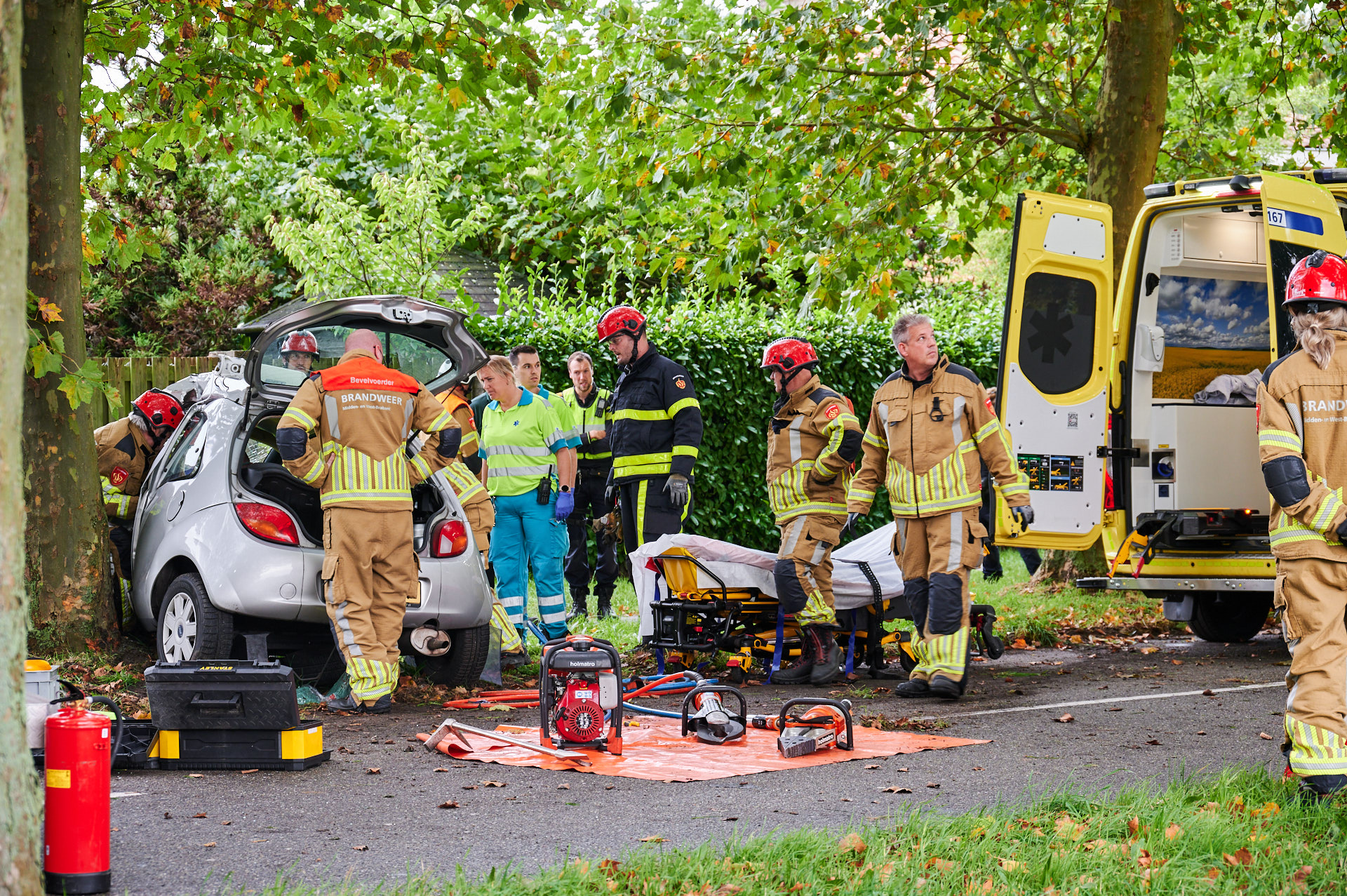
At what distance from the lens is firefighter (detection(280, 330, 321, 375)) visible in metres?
7.69

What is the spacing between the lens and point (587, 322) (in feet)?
43.9

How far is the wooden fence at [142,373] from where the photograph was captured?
12.3 meters

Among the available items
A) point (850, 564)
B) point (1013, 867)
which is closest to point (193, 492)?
point (850, 564)

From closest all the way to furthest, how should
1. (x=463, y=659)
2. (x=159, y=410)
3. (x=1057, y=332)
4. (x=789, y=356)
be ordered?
1. (x=463, y=659)
2. (x=789, y=356)
3. (x=159, y=410)
4. (x=1057, y=332)

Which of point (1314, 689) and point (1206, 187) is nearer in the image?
point (1314, 689)

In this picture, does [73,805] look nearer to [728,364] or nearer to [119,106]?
[119,106]

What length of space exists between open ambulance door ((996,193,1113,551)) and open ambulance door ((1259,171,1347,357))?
1.05 meters

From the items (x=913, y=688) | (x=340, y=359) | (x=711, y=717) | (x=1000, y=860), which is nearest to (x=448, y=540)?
(x=340, y=359)

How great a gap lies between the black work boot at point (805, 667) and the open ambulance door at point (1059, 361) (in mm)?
1446

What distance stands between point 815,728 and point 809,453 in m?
2.80

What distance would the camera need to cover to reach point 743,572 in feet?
27.3

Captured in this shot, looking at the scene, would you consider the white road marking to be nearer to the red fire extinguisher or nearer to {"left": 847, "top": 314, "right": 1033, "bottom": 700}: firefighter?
{"left": 847, "top": 314, "right": 1033, "bottom": 700}: firefighter

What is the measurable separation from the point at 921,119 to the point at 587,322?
373cm

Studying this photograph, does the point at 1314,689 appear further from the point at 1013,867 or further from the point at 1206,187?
the point at 1206,187
